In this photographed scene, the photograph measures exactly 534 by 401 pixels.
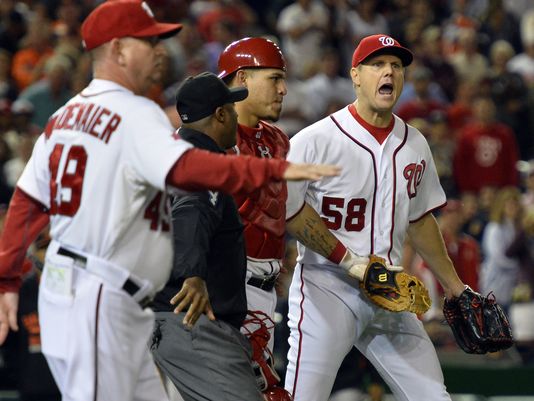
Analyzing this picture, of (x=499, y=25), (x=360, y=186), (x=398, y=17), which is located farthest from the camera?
(x=499, y=25)

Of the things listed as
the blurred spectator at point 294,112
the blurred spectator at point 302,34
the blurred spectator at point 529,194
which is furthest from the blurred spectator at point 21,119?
the blurred spectator at point 529,194

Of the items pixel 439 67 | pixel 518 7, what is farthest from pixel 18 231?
pixel 518 7

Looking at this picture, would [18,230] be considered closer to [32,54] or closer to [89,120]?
[89,120]

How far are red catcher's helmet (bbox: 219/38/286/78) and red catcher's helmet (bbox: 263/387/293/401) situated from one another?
164 centimetres

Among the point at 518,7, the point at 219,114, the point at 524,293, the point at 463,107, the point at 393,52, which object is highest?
the point at 393,52

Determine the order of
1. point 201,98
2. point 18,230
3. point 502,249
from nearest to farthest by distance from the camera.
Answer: point 18,230 < point 201,98 < point 502,249

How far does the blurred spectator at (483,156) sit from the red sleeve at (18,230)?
8353mm

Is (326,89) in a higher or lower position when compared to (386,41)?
lower

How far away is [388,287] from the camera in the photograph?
550 centimetres

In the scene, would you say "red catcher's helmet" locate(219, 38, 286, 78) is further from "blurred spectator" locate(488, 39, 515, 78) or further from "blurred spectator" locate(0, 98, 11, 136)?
"blurred spectator" locate(488, 39, 515, 78)

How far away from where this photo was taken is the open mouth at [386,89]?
5805 mm

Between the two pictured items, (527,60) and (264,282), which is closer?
(264,282)

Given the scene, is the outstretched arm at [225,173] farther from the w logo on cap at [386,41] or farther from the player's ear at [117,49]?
A: the w logo on cap at [386,41]

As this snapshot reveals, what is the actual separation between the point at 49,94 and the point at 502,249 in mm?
4740
